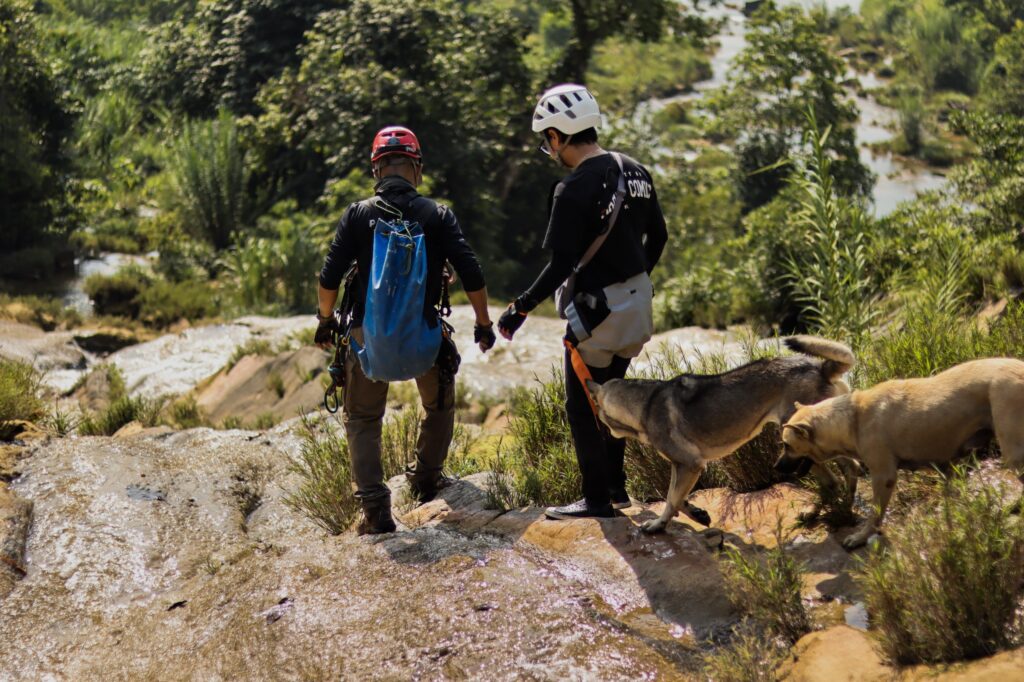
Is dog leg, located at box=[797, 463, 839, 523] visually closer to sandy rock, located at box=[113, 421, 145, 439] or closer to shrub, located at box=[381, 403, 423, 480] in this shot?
shrub, located at box=[381, 403, 423, 480]

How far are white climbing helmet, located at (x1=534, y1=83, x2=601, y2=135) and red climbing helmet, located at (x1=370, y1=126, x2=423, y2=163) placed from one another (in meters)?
0.97

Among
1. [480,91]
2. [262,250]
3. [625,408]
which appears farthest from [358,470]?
[480,91]

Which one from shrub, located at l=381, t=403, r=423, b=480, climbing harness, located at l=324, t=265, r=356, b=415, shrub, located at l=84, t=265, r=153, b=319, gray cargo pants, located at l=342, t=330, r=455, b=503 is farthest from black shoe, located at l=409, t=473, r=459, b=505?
shrub, located at l=84, t=265, r=153, b=319

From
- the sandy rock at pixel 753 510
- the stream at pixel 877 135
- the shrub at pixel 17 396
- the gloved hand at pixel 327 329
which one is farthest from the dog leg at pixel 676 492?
the stream at pixel 877 135

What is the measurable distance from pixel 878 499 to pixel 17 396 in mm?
6787

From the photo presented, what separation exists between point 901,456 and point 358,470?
Answer: 2.89 meters

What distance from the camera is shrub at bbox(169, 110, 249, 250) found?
18906mm

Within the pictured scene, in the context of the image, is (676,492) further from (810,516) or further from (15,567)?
(15,567)

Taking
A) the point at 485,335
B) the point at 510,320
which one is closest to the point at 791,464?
the point at 510,320

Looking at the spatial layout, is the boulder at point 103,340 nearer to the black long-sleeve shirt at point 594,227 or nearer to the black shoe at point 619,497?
the black shoe at point 619,497

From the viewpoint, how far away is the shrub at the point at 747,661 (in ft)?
11.8

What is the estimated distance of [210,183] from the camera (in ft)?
62.4

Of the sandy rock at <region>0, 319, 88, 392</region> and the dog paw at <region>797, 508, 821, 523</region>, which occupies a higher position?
the dog paw at <region>797, 508, 821, 523</region>

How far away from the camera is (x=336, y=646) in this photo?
14.6 feet
